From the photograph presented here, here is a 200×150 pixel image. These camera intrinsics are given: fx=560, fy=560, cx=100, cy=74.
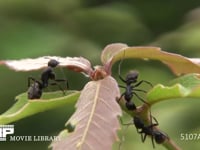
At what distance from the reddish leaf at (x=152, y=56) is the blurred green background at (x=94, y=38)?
583 mm

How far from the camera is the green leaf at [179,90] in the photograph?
1.63 ft

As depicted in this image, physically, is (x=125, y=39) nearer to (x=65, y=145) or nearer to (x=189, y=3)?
(x=189, y=3)

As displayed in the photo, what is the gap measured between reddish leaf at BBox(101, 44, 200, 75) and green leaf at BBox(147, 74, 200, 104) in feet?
0.09

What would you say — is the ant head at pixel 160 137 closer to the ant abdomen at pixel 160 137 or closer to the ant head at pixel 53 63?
the ant abdomen at pixel 160 137

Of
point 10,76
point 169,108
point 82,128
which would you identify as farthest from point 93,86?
point 10,76

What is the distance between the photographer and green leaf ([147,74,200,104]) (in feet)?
1.63

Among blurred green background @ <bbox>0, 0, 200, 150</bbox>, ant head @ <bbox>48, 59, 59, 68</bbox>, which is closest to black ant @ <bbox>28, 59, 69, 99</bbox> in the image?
ant head @ <bbox>48, 59, 59, 68</bbox>

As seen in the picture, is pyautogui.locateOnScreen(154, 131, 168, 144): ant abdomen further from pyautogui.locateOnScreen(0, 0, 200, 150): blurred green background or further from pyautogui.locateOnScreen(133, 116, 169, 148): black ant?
pyautogui.locateOnScreen(0, 0, 200, 150): blurred green background

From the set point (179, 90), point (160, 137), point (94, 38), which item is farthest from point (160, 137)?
point (94, 38)

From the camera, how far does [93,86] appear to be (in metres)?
0.52

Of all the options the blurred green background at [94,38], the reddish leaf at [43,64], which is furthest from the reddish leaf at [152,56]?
the blurred green background at [94,38]

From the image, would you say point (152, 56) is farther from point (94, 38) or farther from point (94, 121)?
point (94, 38)

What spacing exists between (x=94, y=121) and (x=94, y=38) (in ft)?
4.77

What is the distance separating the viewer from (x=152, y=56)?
1.88 ft
